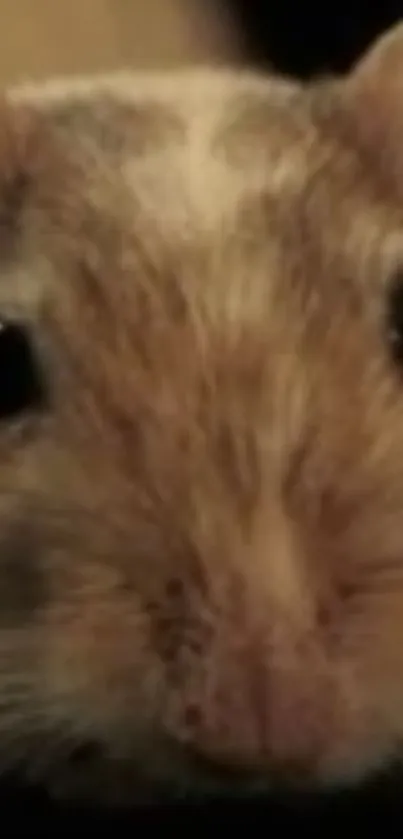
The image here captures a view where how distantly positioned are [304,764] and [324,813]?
2.1 inches

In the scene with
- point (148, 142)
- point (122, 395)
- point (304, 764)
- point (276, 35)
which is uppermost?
point (276, 35)

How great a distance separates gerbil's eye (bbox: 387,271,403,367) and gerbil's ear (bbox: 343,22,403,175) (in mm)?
52

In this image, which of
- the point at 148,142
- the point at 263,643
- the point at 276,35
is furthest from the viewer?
the point at 276,35

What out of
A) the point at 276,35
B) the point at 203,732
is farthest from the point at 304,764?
the point at 276,35

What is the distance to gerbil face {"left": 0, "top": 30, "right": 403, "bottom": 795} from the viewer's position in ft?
1.60

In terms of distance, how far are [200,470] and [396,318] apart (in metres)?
0.10

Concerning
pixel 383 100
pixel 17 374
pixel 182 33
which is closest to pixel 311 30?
pixel 182 33

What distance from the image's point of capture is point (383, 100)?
0.62 m

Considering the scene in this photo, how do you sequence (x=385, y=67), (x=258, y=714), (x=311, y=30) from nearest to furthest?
(x=258, y=714) → (x=385, y=67) → (x=311, y=30)

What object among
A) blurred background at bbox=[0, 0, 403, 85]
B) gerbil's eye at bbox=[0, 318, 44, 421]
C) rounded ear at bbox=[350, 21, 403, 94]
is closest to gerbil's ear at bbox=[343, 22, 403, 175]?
rounded ear at bbox=[350, 21, 403, 94]

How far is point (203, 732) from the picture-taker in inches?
19.2

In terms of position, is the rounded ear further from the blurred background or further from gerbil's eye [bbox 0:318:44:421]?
the blurred background

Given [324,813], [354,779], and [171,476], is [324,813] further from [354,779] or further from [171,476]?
[171,476]

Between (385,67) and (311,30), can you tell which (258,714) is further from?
(311,30)
